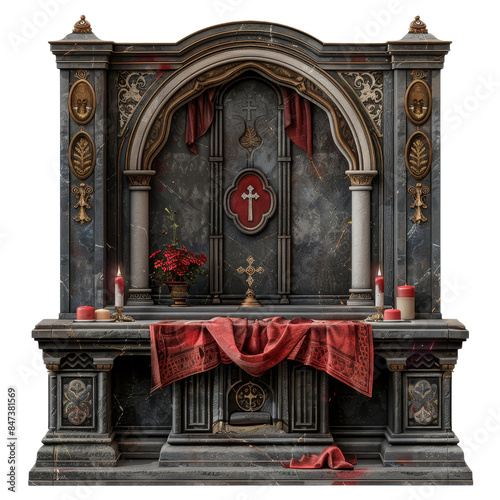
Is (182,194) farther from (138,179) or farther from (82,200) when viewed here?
(82,200)

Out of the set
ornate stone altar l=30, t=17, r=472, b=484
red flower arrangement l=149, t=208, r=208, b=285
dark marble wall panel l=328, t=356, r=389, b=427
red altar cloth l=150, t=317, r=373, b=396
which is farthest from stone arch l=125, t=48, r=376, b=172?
dark marble wall panel l=328, t=356, r=389, b=427

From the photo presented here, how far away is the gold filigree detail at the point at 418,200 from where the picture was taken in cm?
920

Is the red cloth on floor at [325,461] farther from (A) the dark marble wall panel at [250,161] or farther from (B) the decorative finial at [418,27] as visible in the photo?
(B) the decorative finial at [418,27]

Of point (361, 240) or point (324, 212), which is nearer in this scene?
point (361, 240)

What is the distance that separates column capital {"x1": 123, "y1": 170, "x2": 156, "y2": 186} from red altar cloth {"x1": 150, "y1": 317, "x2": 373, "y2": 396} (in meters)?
1.38

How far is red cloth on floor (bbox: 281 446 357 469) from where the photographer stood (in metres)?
8.56

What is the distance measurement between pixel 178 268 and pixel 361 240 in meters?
1.59

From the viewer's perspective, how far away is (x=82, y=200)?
30.3 feet

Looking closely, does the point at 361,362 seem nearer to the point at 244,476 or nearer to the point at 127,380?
the point at 244,476

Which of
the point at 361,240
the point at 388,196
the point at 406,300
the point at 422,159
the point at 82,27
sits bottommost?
the point at 406,300

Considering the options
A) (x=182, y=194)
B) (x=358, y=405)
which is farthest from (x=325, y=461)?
(x=182, y=194)

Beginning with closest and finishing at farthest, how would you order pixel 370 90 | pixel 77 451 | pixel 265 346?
pixel 265 346 → pixel 77 451 → pixel 370 90

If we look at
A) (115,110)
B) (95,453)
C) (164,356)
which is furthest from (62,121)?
(95,453)

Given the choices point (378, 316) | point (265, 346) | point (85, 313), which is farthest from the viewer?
point (378, 316)
